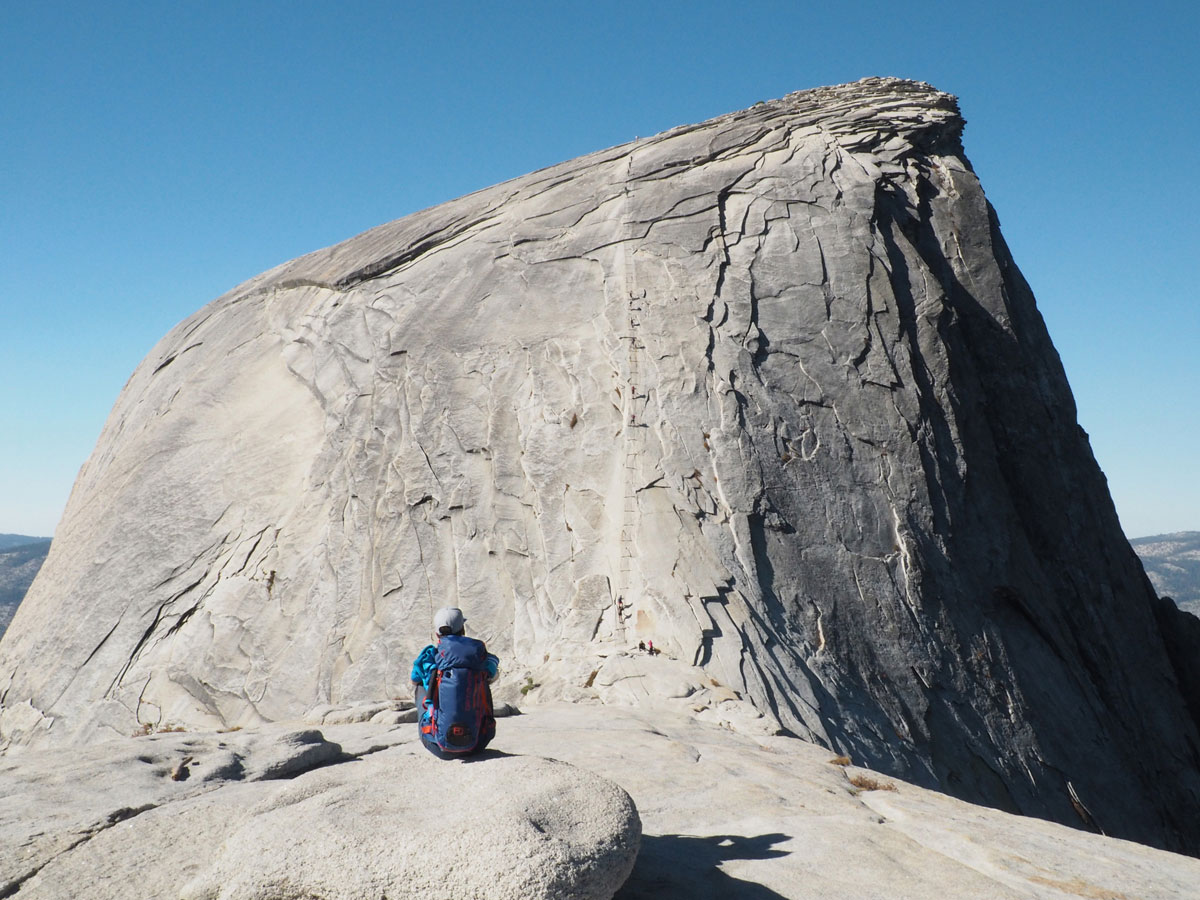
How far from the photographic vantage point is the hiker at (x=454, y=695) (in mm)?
5367

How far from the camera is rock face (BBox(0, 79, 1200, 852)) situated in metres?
11.2

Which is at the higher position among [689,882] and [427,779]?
[427,779]

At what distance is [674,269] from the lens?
13.6 metres

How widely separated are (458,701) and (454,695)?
0.14 ft

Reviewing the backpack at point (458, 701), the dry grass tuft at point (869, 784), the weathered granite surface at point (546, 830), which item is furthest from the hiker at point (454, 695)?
the dry grass tuft at point (869, 784)

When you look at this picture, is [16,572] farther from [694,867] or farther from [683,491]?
[694,867]

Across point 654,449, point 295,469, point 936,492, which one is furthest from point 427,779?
point 295,469

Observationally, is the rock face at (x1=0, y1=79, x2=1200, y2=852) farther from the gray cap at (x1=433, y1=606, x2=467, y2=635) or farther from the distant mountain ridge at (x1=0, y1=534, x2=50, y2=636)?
the distant mountain ridge at (x1=0, y1=534, x2=50, y2=636)

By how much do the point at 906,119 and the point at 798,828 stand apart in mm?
13840

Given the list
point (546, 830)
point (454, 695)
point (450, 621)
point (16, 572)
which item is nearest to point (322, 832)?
point (546, 830)

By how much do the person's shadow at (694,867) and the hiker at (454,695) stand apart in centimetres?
114

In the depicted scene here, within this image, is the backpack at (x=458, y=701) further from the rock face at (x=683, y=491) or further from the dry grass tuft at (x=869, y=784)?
the rock face at (x=683, y=491)

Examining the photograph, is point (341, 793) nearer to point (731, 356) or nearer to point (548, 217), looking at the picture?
point (731, 356)

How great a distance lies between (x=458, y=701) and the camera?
17.6 feet
